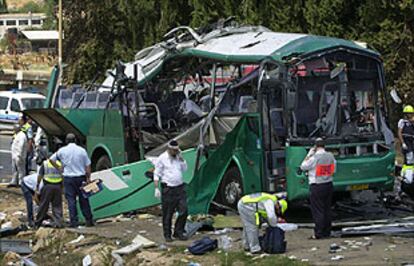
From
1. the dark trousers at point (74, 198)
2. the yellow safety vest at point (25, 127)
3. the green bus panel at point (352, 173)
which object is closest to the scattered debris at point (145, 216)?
the dark trousers at point (74, 198)

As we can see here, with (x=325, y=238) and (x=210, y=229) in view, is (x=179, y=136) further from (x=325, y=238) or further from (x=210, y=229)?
(x=325, y=238)

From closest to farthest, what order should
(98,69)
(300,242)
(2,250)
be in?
(300,242) → (2,250) → (98,69)

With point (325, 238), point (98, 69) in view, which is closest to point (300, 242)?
point (325, 238)

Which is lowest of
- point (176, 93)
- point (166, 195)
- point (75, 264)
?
point (75, 264)

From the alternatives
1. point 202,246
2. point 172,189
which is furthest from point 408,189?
point 202,246

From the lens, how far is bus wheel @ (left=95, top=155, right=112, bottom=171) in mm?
18522

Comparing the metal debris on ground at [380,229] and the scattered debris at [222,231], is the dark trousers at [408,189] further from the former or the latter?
the scattered debris at [222,231]

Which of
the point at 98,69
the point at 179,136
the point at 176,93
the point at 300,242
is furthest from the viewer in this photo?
the point at 98,69

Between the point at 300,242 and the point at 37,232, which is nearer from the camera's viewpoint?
the point at 300,242

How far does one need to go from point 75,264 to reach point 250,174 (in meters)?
3.37

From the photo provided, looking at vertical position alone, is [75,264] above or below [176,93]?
below

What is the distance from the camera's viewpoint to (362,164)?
586 inches

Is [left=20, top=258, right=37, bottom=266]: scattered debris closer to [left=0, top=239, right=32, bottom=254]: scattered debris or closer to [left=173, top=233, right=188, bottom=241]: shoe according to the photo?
[left=0, top=239, right=32, bottom=254]: scattered debris

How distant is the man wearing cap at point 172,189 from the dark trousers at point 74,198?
6.86 feet
